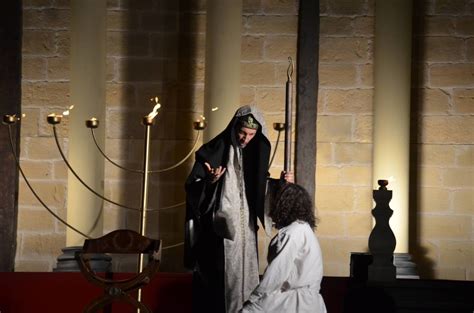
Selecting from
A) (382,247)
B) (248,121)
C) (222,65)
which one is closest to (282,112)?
(222,65)

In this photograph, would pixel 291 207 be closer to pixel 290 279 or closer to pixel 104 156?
pixel 290 279

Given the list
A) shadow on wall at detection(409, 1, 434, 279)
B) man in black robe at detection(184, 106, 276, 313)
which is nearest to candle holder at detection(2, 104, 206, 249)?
man in black robe at detection(184, 106, 276, 313)

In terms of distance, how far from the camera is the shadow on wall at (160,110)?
1010cm

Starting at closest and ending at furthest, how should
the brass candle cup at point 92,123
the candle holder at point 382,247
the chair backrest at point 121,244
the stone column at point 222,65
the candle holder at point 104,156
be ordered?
the chair backrest at point 121,244, the candle holder at point 104,156, the candle holder at point 382,247, the brass candle cup at point 92,123, the stone column at point 222,65

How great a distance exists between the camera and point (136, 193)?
10.1m

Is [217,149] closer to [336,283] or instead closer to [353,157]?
[336,283]

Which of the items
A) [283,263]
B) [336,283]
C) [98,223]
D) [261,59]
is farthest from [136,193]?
[283,263]

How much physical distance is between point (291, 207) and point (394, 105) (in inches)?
107

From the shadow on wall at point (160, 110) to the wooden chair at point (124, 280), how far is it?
2092 mm

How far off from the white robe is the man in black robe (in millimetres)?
837

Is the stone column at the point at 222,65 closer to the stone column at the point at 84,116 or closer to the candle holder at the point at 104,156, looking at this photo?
the candle holder at the point at 104,156

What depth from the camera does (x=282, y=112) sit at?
10039 millimetres

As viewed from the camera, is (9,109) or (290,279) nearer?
(290,279)

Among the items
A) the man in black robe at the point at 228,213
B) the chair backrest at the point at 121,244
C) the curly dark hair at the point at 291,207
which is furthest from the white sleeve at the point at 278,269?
the chair backrest at the point at 121,244
